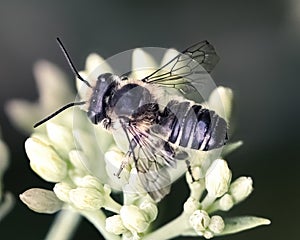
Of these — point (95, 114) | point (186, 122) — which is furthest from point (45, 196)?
point (186, 122)

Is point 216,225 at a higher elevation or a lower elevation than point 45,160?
lower

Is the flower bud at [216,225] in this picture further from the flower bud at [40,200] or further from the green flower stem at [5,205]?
the green flower stem at [5,205]

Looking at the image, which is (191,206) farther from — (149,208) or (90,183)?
(90,183)

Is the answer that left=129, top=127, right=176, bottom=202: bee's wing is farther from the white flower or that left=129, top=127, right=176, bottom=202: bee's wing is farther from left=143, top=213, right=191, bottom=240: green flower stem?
the white flower

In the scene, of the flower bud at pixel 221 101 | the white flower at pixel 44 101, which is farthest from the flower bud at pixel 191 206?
the white flower at pixel 44 101

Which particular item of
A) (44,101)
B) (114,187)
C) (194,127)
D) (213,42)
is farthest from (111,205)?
(213,42)

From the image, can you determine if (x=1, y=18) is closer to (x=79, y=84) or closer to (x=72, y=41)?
(x=72, y=41)
